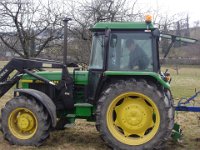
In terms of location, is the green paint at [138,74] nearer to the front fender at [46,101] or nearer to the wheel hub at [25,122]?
the front fender at [46,101]

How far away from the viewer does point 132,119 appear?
254 inches

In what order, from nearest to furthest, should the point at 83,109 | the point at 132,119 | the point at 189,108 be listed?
the point at 132,119 < the point at 83,109 < the point at 189,108

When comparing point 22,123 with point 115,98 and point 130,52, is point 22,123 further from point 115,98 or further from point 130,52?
point 130,52

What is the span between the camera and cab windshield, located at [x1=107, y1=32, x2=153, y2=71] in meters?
6.49

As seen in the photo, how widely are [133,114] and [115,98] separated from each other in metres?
0.45

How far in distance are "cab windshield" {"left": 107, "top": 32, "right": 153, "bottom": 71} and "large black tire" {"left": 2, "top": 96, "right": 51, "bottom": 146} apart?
4.92 feet

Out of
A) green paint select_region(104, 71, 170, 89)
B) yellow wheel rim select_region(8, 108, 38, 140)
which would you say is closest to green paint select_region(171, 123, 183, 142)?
green paint select_region(104, 71, 170, 89)

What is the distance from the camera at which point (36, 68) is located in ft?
24.1

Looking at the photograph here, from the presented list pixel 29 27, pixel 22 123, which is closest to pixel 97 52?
pixel 22 123

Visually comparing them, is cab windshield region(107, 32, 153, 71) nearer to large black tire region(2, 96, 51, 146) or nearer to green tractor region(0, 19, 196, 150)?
green tractor region(0, 19, 196, 150)

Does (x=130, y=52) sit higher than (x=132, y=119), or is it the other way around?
(x=130, y=52)

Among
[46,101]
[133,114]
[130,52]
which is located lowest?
[133,114]

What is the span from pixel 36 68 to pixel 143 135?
247 centimetres

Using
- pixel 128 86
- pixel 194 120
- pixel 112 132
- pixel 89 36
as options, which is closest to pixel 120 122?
pixel 112 132
